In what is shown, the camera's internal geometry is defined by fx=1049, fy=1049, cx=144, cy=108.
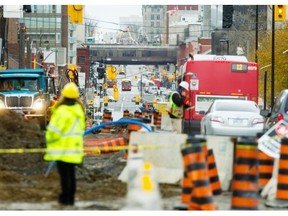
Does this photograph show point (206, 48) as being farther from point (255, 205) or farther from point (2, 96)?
point (255, 205)

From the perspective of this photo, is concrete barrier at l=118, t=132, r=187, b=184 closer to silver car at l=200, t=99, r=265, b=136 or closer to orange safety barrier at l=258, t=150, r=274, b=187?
orange safety barrier at l=258, t=150, r=274, b=187

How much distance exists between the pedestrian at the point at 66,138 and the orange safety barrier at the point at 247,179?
7.09ft

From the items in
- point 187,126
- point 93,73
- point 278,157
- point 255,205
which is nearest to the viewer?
point 255,205

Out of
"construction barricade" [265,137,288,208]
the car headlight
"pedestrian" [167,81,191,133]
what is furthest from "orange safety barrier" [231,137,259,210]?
the car headlight

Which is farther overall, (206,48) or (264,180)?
(206,48)

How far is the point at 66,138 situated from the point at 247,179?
247 cm

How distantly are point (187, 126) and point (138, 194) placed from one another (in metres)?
22.9

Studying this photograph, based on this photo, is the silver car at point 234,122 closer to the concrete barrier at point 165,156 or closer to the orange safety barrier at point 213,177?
the concrete barrier at point 165,156

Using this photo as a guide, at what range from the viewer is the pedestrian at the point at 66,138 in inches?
552

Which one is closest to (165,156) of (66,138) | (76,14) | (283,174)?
(283,174)

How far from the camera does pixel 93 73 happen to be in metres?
176

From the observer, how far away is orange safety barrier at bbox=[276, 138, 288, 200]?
1504 cm

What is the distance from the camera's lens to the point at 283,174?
15.1 meters
